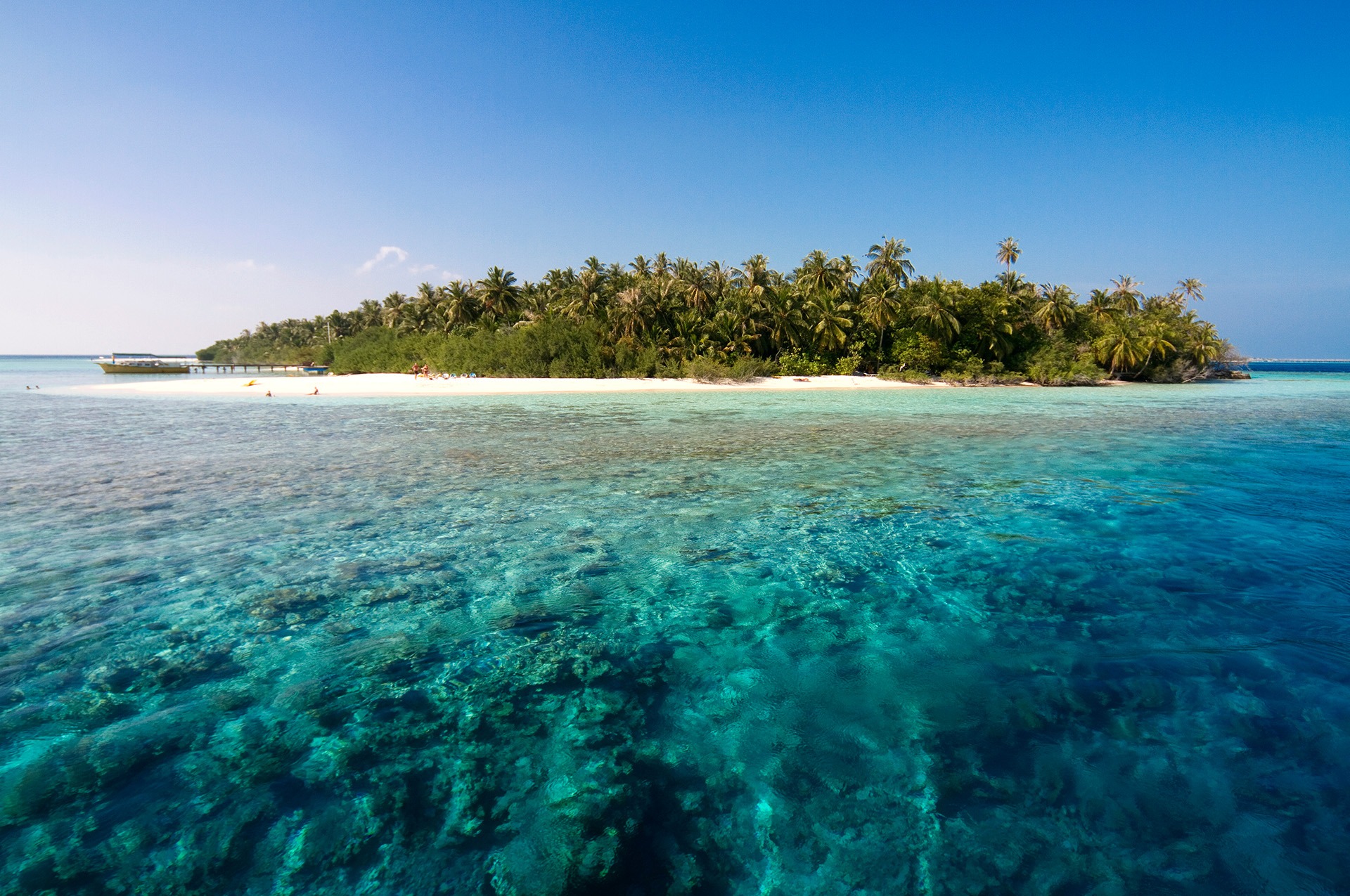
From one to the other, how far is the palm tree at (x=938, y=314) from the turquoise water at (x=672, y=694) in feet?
157

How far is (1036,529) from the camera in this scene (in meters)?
8.45

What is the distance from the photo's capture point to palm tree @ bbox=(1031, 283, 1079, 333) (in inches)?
2394

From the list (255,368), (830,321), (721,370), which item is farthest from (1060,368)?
(255,368)

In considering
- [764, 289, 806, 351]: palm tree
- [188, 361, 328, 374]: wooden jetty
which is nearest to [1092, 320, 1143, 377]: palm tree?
[764, 289, 806, 351]: palm tree

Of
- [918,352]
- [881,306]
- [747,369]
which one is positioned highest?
[881,306]

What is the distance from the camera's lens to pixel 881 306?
55.7m

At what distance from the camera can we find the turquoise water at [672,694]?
2.96 m

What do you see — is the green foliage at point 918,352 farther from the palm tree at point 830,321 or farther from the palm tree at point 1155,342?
the palm tree at point 1155,342

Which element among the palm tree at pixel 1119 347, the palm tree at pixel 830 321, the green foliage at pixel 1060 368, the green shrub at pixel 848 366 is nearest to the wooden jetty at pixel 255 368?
the palm tree at pixel 830 321

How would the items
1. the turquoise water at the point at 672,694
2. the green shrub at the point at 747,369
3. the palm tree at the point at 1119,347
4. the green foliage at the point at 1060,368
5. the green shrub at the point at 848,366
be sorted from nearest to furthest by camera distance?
the turquoise water at the point at 672,694 → the green shrub at the point at 747,369 → the green foliage at the point at 1060,368 → the green shrub at the point at 848,366 → the palm tree at the point at 1119,347

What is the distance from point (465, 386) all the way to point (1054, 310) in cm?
5530

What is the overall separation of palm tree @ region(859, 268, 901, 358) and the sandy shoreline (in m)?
4.83

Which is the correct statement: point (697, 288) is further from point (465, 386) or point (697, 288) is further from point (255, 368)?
point (255, 368)

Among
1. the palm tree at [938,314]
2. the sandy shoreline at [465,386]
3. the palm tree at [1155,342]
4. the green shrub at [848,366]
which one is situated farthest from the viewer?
the palm tree at [1155,342]
